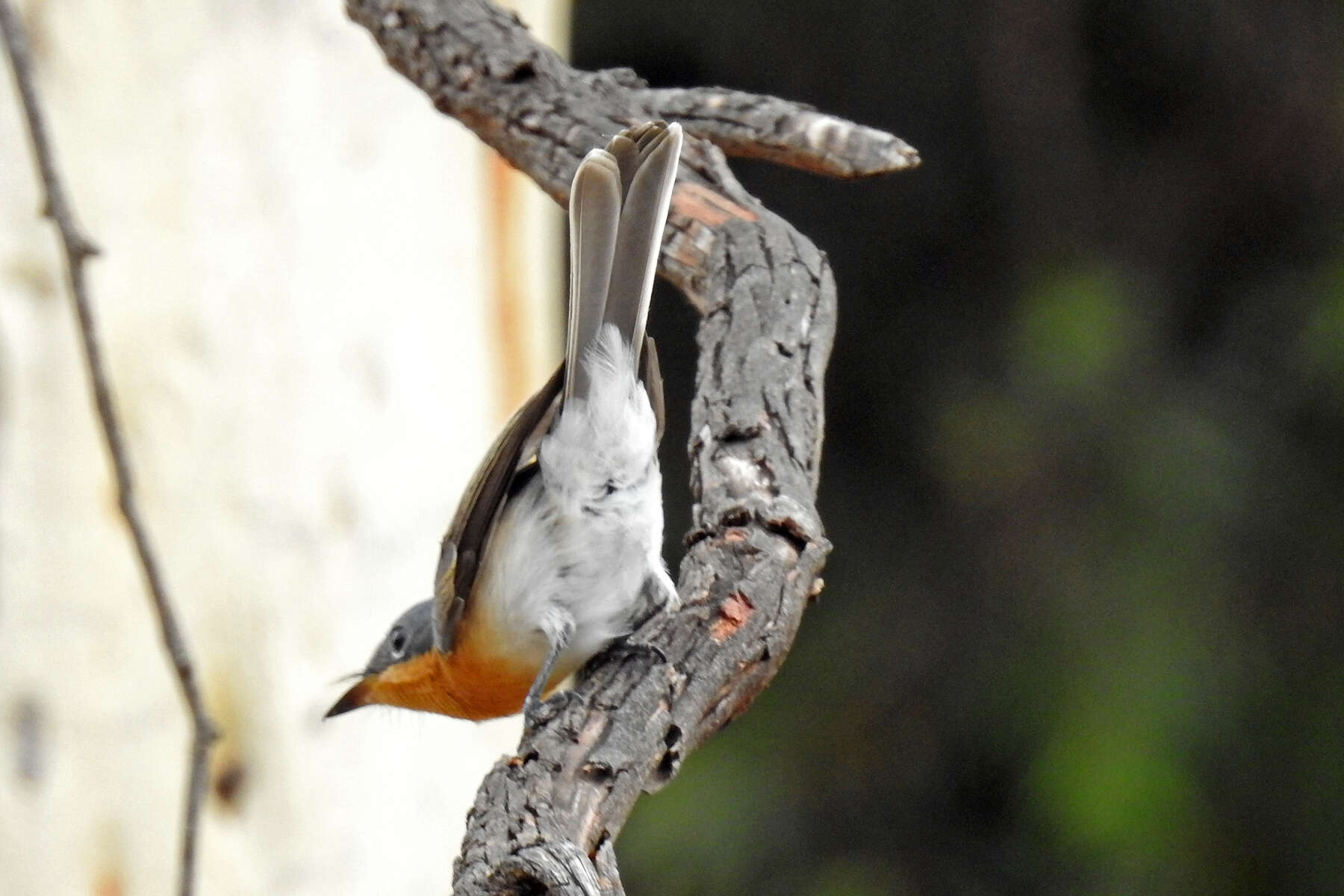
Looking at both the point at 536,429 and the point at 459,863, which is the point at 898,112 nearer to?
the point at 536,429

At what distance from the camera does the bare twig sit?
138cm

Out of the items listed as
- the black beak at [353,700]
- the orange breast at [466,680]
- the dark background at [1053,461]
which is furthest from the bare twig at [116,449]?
the dark background at [1053,461]

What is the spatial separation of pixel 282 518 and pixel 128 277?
0.49 m

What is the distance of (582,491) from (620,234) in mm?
339

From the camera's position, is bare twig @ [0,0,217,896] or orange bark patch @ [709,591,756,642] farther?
orange bark patch @ [709,591,756,642]

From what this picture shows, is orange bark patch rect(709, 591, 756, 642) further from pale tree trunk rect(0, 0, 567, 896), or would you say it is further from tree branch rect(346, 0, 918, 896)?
pale tree trunk rect(0, 0, 567, 896)

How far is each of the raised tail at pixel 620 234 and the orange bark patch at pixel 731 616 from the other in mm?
428

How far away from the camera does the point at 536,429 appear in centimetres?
190

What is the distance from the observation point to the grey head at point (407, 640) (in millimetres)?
2211

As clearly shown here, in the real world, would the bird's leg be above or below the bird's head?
above

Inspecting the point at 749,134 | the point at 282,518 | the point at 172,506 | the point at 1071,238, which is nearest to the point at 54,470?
the point at 172,506

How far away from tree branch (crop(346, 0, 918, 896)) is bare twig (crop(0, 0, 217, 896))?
0.86 feet

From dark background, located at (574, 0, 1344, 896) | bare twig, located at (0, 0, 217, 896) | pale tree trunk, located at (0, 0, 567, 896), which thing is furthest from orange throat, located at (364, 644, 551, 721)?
dark background, located at (574, 0, 1344, 896)

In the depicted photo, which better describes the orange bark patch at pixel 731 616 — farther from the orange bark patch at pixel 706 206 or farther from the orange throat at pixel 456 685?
the orange bark patch at pixel 706 206
